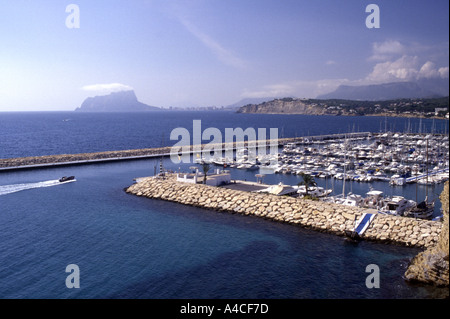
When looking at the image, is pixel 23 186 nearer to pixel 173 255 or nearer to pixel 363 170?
pixel 173 255

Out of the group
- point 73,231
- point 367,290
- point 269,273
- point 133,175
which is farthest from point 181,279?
point 133,175

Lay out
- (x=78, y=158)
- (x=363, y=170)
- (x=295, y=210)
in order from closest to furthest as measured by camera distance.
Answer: (x=295, y=210), (x=363, y=170), (x=78, y=158)

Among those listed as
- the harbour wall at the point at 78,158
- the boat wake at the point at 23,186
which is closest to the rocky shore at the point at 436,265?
the boat wake at the point at 23,186

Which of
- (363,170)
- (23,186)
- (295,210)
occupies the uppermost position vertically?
(363,170)

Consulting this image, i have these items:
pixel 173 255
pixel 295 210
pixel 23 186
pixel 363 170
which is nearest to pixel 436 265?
pixel 295 210

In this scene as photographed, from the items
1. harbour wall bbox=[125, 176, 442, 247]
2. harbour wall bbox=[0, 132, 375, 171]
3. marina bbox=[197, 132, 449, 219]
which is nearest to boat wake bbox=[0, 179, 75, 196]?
harbour wall bbox=[125, 176, 442, 247]

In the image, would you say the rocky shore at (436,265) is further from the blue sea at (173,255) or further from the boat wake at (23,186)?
the boat wake at (23,186)

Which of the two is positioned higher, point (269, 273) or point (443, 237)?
point (443, 237)

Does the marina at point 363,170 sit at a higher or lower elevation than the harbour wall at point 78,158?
lower
